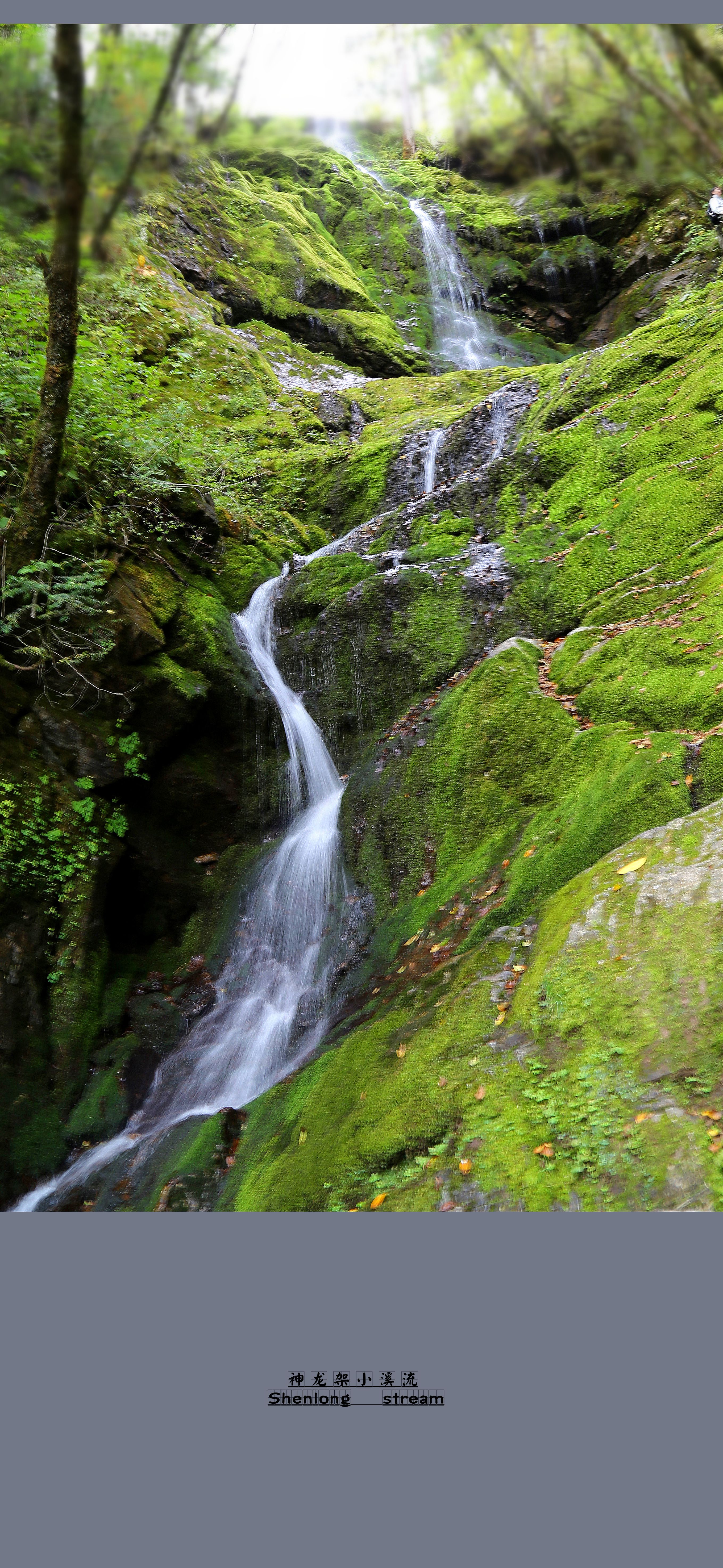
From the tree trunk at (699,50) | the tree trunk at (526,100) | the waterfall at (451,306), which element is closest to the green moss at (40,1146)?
the tree trunk at (526,100)

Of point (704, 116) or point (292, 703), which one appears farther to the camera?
point (292, 703)

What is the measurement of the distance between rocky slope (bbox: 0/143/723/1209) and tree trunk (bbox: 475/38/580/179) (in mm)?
2184

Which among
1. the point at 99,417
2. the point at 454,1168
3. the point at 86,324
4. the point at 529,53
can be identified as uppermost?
the point at 86,324

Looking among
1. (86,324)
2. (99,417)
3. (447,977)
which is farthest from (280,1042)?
(86,324)

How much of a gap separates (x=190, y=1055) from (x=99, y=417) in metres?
6.10

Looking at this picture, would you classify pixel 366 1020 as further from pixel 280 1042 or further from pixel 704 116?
pixel 704 116

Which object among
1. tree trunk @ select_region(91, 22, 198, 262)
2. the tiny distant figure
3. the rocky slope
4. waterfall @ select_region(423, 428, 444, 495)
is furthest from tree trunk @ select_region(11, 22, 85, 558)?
the tiny distant figure

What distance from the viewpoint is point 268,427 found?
12914 mm

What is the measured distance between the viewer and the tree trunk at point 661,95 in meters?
2.82

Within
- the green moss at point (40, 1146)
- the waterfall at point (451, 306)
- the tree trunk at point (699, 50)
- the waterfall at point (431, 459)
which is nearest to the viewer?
the tree trunk at point (699, 50)

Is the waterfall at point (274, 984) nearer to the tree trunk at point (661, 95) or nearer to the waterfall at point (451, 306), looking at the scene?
the tree trunk at point (661, 95)

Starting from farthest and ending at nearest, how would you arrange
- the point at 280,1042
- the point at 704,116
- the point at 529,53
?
the point at 280,1042, the point at 529,53, the point at 704,116

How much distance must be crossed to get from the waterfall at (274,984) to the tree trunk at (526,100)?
5.50 metres

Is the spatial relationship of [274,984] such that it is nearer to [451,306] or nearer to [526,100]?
[526,100]
